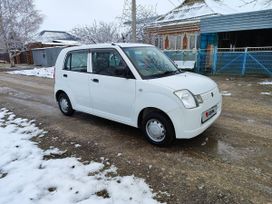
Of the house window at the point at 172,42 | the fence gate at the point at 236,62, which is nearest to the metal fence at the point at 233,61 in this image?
the fence gate at the point at 236,62

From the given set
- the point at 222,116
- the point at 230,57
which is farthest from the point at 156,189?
the point at 230,57

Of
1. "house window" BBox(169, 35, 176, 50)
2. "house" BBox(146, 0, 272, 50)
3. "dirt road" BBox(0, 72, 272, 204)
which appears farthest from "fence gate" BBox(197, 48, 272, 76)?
"dirt road" BBox(0, 72, 272, 204)

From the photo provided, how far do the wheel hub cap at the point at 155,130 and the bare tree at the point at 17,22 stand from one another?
2596 centimetres

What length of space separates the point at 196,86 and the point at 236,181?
1.64 meters

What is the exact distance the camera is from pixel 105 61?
480cm

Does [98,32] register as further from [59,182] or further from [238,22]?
[59,182]

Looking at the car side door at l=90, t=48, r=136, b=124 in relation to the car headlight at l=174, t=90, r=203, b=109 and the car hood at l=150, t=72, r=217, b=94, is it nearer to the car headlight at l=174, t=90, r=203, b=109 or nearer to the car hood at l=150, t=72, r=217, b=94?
the car hood at l=150, t=72, r=217, b=94

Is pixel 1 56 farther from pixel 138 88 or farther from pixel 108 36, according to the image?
pixel 138 88

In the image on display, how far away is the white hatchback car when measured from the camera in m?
3.79

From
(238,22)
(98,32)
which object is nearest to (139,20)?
(98,32)

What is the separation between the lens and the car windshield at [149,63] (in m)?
4.32

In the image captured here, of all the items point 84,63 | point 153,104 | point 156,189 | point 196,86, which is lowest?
point 156,189

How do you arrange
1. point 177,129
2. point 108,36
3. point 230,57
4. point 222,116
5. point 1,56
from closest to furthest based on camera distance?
point 177,129, point 222,116, point 230,57, point 108,36, point 1,56

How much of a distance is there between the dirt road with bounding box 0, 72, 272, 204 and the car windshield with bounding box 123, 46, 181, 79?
1.34 metres
